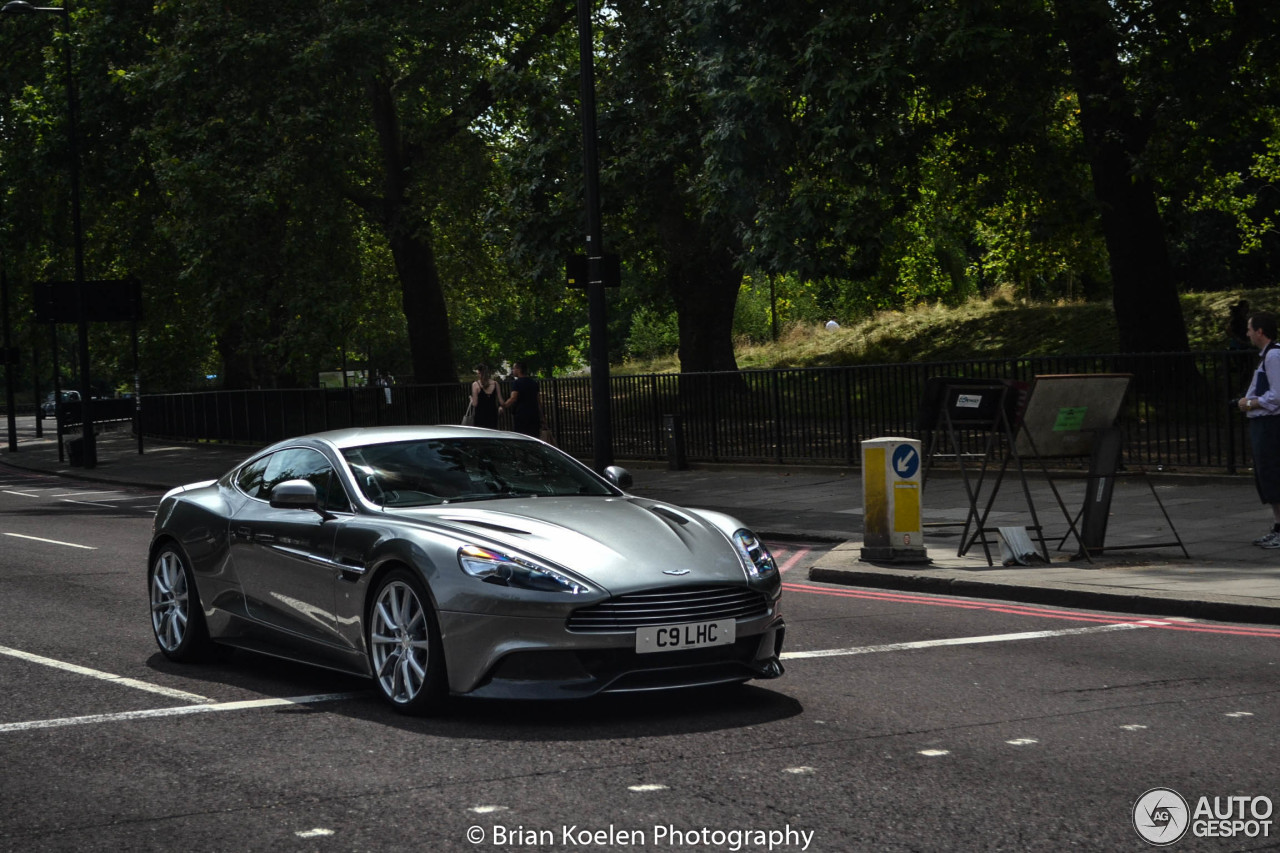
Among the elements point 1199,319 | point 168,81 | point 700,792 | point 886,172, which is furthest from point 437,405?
point 700,792

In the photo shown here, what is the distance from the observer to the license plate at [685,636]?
6.70m

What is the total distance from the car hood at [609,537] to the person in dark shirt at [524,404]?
13715 mm

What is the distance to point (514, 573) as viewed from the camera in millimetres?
6770

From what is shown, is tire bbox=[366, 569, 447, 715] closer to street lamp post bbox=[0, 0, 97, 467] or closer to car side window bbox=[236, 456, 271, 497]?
car side window bbox=[236, 456, 271, 497]

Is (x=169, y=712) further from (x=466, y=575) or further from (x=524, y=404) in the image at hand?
(x=524, y=404)

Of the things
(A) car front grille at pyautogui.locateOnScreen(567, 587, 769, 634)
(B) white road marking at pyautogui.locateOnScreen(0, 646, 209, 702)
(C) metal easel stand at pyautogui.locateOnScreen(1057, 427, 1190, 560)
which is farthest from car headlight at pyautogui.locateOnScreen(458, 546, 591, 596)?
(C) metal easel stand at pyautogui.locateOnScreen(1057, 427, 1190, 560)

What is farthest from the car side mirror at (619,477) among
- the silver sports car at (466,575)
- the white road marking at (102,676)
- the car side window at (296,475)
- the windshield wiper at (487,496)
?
the white road marking at (102,676)

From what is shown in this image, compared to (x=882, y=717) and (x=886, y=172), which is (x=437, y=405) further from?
(x=882, y=717)

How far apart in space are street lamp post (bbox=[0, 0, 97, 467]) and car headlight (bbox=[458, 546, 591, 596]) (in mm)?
28169

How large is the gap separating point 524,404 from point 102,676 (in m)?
13.4

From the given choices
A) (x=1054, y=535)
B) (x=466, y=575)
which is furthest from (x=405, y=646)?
(x=1054, y=535)

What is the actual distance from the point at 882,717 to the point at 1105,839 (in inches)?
80.9

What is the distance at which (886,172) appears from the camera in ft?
67.1

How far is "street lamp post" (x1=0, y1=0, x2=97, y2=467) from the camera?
32.1 m
